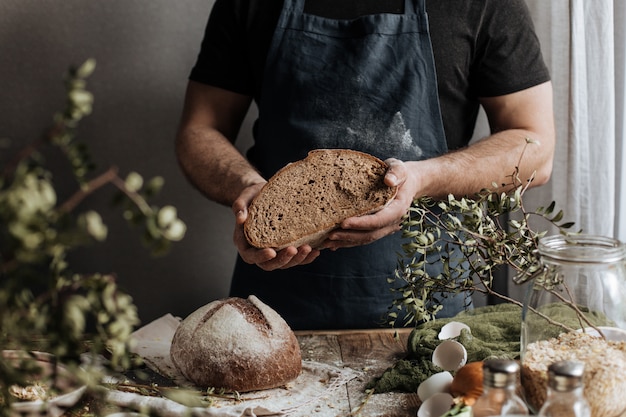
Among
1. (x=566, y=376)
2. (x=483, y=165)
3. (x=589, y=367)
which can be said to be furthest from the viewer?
(x=483, y=165)

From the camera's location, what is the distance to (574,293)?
3.54 feet

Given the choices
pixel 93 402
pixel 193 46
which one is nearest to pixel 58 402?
pixel 93 402

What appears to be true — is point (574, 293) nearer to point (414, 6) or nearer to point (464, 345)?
point (464, 345)

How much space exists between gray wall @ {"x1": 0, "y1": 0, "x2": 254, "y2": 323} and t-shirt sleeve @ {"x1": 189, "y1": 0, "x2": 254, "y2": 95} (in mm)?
409

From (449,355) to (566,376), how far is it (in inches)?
20.2

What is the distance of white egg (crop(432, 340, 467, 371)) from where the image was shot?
132cm

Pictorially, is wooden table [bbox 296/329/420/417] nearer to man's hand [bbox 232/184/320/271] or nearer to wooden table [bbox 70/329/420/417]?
wooden table [bbox 70/329/420/417]

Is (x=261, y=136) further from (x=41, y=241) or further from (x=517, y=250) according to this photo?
(x=41, y=241)

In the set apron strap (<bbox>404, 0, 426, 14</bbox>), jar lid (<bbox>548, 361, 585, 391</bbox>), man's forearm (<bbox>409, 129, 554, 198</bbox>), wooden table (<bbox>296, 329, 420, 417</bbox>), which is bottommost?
wooden table (<bbox>296, 329, 420, 417</bbox>)

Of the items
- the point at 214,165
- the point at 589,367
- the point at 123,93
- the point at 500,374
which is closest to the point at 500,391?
the point at 500,374

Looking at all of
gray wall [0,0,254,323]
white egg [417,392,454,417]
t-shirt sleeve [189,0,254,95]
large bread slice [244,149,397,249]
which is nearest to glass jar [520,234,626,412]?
white egg [417,392,454,417]

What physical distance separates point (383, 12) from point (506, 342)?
3.18 ft

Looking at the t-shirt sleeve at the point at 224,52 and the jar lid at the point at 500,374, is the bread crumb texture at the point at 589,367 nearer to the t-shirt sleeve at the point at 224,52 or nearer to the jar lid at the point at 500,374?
the jar lid at the point at 500,374

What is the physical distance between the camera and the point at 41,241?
578mm
